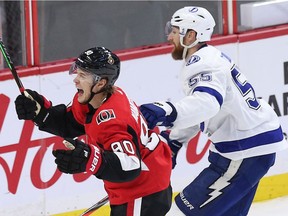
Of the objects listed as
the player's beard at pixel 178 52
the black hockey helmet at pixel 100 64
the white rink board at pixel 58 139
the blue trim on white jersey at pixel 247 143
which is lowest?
the white rink board at pixel 58 139

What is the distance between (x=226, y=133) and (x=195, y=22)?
0.48 meters

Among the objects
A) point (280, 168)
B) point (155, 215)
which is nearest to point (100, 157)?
point (155, 215)

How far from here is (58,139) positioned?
18.3ft

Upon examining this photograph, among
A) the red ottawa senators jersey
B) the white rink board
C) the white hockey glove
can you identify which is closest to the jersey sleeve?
the red ottawa senators jersey

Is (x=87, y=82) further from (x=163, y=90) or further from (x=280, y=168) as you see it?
(x=280, y=168)

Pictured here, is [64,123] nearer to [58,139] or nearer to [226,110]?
[226,110]

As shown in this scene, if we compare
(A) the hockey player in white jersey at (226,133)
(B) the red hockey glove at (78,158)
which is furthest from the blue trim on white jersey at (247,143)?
(B) the red hockey glove at (78,158)

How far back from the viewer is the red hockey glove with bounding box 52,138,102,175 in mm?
3830

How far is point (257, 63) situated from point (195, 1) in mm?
482

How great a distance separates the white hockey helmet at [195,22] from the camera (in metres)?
4.71

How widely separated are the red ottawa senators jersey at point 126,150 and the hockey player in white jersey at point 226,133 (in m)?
0.45

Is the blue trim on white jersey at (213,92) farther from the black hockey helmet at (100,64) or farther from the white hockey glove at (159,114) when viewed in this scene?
the black hockey helmet at (100,64)

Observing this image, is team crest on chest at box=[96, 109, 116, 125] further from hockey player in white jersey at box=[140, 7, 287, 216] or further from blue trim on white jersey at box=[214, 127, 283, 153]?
blue trim on white jersey at box=[214, 127, 283, 153]

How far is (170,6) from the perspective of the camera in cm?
609
